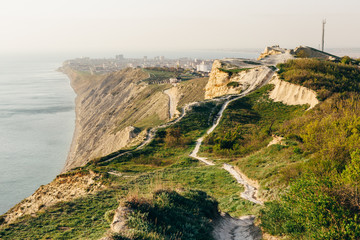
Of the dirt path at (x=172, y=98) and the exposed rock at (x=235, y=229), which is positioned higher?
the exposed rock at (x=235, y=229)

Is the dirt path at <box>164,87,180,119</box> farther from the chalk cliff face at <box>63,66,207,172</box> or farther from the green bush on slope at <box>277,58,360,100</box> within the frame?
the green bush on slope at <box>277,58,360,100</box>

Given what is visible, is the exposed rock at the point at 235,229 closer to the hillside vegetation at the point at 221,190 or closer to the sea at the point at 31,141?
the hillside vegetation at the point at 221,190

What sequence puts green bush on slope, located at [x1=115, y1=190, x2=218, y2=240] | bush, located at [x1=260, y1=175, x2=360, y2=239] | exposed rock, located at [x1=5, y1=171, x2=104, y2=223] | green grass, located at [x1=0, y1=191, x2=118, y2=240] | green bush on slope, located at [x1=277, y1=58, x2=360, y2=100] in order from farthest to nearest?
green bush on slope, located at [x1=277, y1=58, x2=360, y2=100] < exposed rock, located at [x1=5, y1=171, x2=104, y2=223] < green grass, located at [x1=0, y1=191, x2=118, y2=240] < green bush on slope, located at [x1=115, y1=190, x2=218, y2=240] < bush, located at [x1=260, y1=175, x2=360, y2=239]

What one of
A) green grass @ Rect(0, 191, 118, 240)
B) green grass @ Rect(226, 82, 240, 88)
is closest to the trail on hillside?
green grass @ Rect(0, 191, 118, 240)

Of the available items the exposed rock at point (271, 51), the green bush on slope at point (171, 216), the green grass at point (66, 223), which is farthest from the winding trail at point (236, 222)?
the exposed rock at point (271, 51)

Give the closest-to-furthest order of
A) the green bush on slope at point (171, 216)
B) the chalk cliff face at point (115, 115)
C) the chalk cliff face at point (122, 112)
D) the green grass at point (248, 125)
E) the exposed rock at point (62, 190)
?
the green bush on slope at point (171, 216)
the exposed rock at point (62, 190)
the green grass at point (248, 125)
the chalk cliff face at point (122, 112)
the chalk cliff face at point (115, 115)

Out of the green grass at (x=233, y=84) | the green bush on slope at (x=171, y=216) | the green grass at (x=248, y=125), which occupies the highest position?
the green grass at (x=233, y=84)
